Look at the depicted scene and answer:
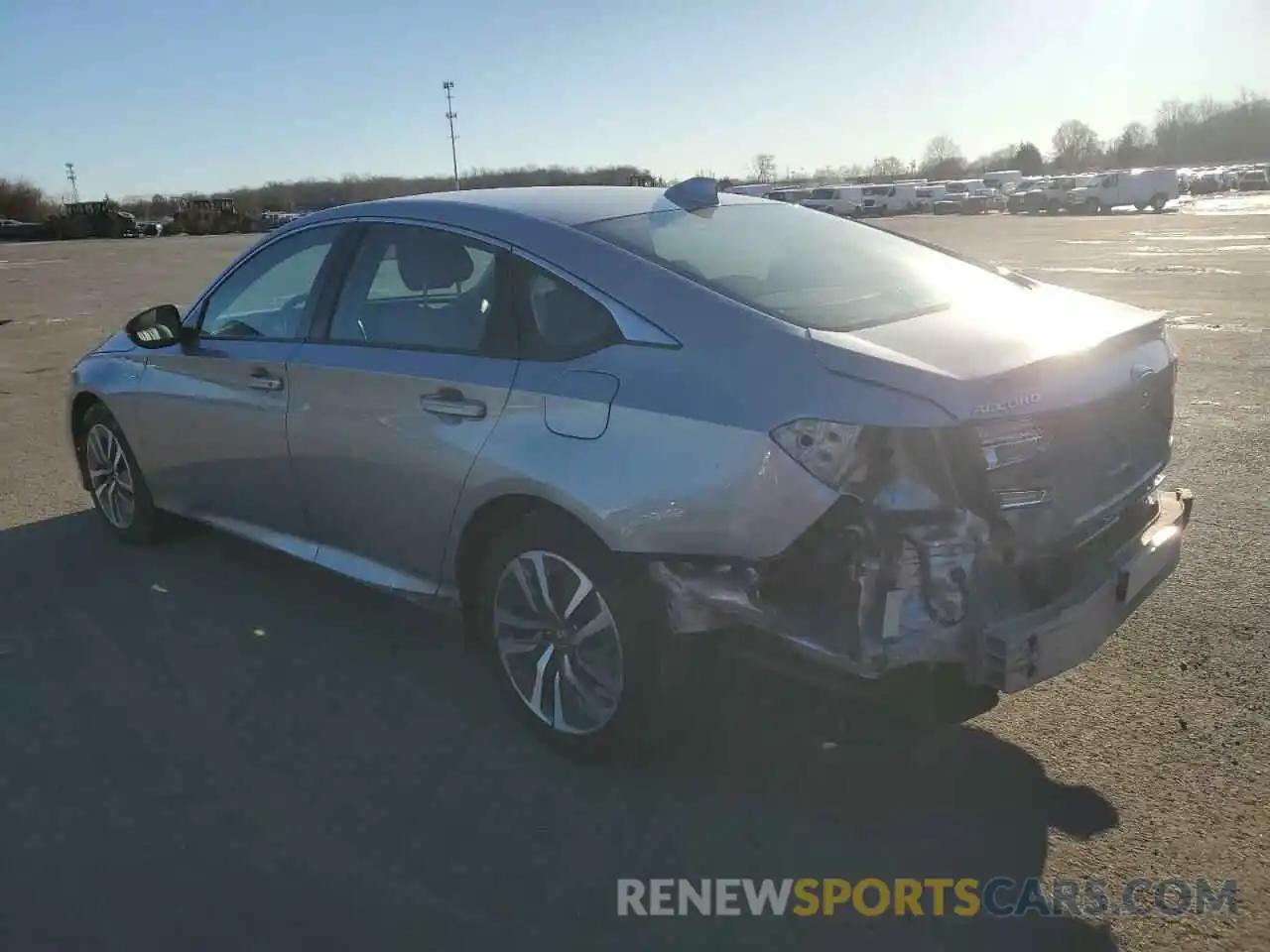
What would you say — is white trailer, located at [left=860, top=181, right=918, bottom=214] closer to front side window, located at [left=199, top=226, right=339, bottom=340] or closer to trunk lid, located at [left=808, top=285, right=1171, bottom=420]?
front side window, located at [left=199, top=226, right=339, bottom=340]

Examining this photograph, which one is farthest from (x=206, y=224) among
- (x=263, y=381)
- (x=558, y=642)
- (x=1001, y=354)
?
(x=1001, y=354)

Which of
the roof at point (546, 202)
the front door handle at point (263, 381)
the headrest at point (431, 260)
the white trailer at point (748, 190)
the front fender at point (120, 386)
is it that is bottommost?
the front fender at point (120, 386)

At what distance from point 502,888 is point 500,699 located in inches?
43.5

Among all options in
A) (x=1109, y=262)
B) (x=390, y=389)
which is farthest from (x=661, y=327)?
(x=1109, y=262)

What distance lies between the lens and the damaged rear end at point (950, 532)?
8.94 ft

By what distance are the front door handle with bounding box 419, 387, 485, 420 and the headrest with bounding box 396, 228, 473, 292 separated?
0.46 meters

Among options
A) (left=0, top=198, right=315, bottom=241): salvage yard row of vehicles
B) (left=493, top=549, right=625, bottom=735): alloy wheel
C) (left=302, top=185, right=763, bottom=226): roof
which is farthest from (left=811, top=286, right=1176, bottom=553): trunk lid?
(left=0, top=198, right=315, bottom=241): salvage yard row of vehicles

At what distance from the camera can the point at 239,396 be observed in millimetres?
4570

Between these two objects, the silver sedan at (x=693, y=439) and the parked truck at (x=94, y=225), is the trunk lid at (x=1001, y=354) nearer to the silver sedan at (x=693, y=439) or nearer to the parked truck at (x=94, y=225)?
the silver sedan at (x=693, y=439)

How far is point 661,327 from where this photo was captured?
314 cm

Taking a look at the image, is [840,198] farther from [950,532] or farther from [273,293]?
[950,532]

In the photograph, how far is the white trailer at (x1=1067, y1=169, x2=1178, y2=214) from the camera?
48.4 m

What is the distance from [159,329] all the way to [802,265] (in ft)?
10.1

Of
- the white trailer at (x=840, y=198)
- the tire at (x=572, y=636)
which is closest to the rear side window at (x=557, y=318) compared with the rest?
the tire at (x=572, y=636)
